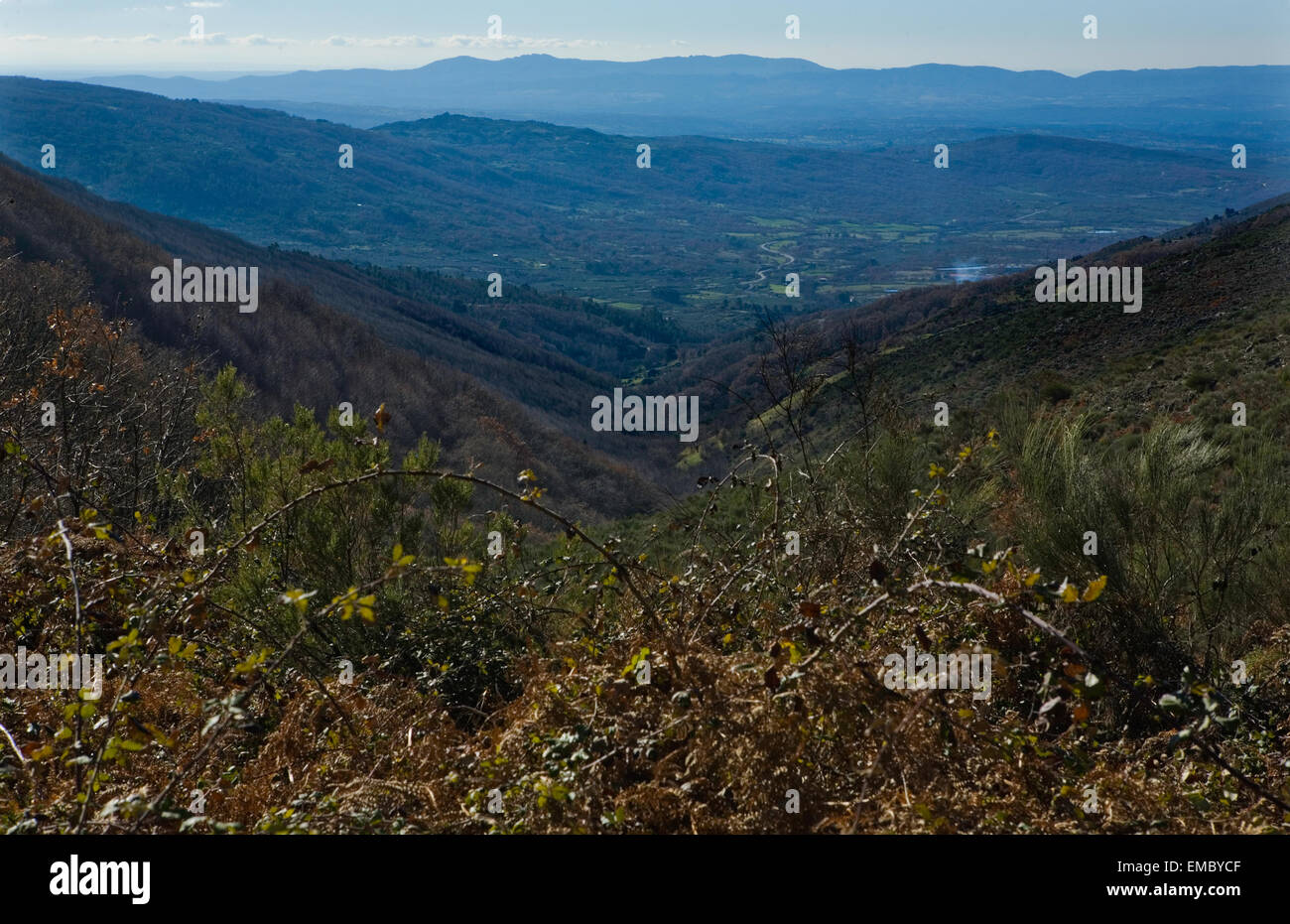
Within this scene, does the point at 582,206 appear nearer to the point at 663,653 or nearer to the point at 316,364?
→ the point at 316,364

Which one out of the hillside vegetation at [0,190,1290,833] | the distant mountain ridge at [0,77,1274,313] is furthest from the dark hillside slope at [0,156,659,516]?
the distant mountain ridge at [0,77,1274,313]

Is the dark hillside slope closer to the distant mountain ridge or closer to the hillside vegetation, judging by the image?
the hillside vegetation

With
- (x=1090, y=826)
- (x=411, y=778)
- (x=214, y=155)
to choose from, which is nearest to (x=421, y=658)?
(x=411, y=778)

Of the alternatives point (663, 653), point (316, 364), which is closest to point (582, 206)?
point (316, 364)

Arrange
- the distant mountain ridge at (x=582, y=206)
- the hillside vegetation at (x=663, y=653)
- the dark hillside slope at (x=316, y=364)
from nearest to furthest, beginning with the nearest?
the hillside vegetation at (x=663, y=653), the dark hillside slope at (x=316, y=364), the distant mountain ridge at (x=582, y=206)

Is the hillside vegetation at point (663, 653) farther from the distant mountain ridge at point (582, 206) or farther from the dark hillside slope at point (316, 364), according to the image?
the distant mountain ridge at point (582, 206)

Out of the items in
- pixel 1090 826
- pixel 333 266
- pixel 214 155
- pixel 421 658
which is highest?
pixel 214 155

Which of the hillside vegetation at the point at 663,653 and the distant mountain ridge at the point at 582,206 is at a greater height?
the distant mountain ridge at the point at 582,206

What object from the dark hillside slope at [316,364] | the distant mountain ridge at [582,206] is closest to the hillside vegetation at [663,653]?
the dark hillside slope at [316,364]

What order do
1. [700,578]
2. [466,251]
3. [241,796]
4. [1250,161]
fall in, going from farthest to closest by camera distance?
[1250,161]
[466,251]
[700,578]
[241,796]
